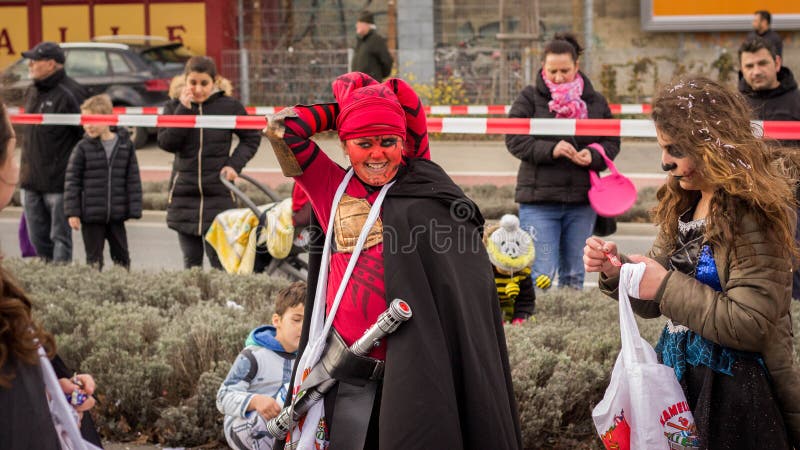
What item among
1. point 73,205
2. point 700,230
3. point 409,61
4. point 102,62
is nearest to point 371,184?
point 700,230

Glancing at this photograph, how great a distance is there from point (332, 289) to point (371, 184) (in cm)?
37

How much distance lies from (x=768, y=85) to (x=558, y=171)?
5.02 ft

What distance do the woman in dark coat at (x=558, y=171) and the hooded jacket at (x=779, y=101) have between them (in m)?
0.98

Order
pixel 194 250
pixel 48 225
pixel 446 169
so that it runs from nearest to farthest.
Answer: pixel 194 250, pixel 48 225, pixel 446 169

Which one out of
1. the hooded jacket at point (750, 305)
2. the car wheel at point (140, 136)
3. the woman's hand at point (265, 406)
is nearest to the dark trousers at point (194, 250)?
the woman's hand at point (265, 406)

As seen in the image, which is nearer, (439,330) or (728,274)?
(728,274)

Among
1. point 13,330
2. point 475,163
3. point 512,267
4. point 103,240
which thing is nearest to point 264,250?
point 103,240

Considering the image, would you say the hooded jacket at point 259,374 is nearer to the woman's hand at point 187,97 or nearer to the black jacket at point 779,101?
the woman's hand at point 187,97

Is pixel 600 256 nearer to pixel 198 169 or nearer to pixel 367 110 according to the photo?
pixel 367 110

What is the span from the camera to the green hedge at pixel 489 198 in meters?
12.9

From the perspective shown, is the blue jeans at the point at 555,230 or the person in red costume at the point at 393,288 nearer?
the person in red costume at the point at 393,288

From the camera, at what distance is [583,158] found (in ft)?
24.5

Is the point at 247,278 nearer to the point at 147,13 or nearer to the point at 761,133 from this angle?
the point at 761,133

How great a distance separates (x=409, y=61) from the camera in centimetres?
2277
